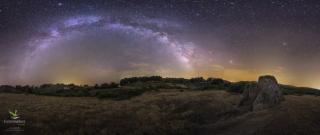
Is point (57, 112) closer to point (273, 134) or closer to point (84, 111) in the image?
point (84, 111)

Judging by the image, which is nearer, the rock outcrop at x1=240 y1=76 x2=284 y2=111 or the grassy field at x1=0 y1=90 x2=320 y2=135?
the grassy field at x1=0 y1=90 x2=320 y2=135

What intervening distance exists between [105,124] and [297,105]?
607 inches

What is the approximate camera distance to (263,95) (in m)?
27.0

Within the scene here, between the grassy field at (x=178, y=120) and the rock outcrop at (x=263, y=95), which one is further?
the rock outcrop at (x=263, y=95)

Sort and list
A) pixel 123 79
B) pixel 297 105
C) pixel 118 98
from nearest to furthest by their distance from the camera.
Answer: pixel 297 105
pixel 118 98
pixel 123 79

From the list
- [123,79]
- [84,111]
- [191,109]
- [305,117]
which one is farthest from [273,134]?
[123,79]

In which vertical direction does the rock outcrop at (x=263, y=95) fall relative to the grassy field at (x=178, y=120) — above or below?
above

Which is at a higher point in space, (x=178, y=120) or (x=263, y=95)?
(x=263, y=95)

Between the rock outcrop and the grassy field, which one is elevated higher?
the rock outcrop

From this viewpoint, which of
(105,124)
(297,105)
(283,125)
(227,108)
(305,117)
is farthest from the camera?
(227,108)

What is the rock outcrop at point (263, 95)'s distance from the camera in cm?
2627

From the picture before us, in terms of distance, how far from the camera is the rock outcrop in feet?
86.2

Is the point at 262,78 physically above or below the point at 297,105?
above

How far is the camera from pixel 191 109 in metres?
28.5
